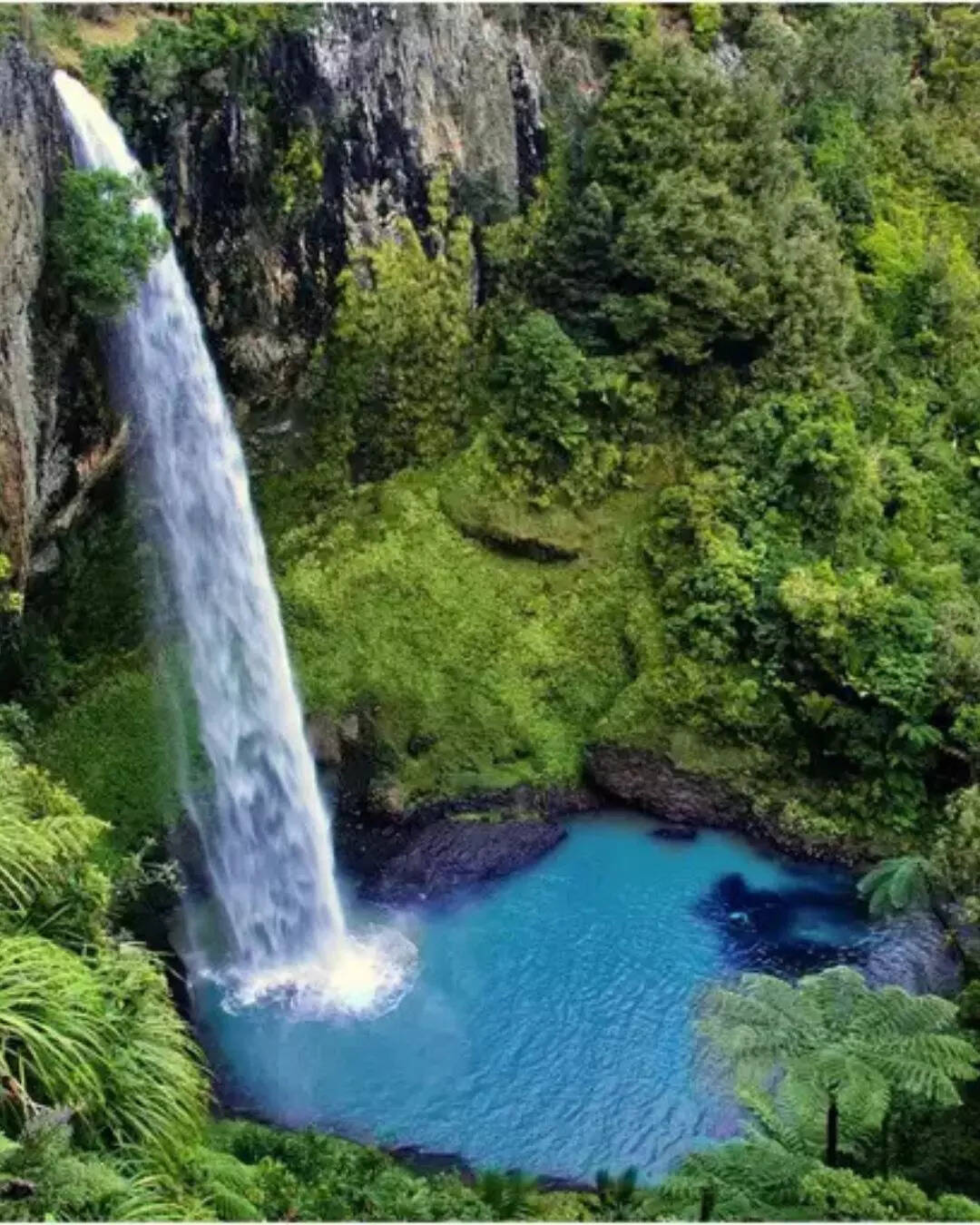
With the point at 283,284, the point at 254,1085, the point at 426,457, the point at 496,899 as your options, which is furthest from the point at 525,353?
the point at 254,1085

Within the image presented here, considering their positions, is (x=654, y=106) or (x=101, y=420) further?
(x=654, y=106)

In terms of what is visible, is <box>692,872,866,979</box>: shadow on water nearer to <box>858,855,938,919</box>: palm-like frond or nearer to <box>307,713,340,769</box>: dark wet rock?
<box>858,855,938,919</box>: palm-like frond

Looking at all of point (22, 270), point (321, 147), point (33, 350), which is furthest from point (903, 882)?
point (321, 147)

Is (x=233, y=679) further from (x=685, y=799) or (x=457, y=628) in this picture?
(x=685, y=799)

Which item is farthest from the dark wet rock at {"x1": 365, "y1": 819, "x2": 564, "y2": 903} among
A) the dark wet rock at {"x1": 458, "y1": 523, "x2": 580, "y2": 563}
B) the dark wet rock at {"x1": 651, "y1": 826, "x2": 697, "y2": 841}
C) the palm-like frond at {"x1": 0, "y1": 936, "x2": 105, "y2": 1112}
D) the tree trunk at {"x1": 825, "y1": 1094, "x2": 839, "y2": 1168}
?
the palm-like frond at {"x1": 0, "y1": 936, "x2": 105, "y2": 1112}

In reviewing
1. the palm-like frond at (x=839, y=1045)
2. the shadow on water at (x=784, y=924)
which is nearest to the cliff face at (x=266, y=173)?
the palm-like frond at (x=839, y=1045)

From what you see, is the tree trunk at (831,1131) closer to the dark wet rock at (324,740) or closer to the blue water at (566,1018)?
the blue water at (566,1018)

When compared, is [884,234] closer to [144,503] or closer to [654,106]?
[654,106]
